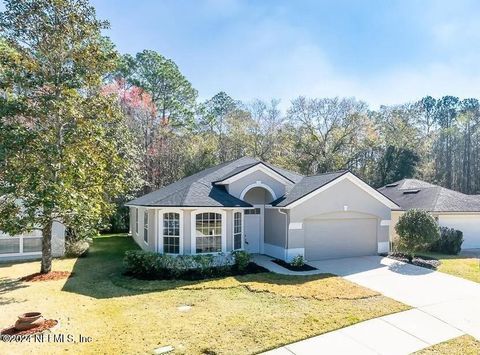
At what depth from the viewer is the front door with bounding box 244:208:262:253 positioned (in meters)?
18.8

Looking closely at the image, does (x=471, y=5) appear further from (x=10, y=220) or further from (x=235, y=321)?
(x=10, y=220)

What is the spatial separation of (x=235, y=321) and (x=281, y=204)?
8779 mm

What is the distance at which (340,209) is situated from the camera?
17672 millimetres

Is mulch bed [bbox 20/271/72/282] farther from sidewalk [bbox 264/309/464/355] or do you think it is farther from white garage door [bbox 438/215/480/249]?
white garage door [bbox 438/215/480/249]

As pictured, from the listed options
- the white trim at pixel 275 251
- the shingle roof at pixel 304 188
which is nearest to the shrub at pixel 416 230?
the shingle roof at pixel 304 188

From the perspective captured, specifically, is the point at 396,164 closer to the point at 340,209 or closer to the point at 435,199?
the point at 435,199

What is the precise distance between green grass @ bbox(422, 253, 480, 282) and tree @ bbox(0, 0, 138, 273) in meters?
15.6

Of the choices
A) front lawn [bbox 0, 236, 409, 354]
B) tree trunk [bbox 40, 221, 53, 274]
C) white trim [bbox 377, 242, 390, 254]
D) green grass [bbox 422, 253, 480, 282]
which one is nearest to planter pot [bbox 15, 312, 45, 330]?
front lawn [bbox 0, 236, 409, 354]

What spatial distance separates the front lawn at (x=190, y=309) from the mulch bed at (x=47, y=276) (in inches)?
18.0

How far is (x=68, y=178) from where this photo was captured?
13.5 m

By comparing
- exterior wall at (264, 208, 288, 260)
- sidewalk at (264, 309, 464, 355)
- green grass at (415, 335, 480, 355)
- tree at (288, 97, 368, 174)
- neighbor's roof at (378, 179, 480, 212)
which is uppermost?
tree at (288, 97, 368, 174)

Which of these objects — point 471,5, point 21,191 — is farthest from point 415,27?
point 21,191

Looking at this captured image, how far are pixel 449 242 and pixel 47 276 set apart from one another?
21.1m

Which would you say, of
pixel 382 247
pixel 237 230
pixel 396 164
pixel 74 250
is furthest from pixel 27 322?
pixel 396 164
